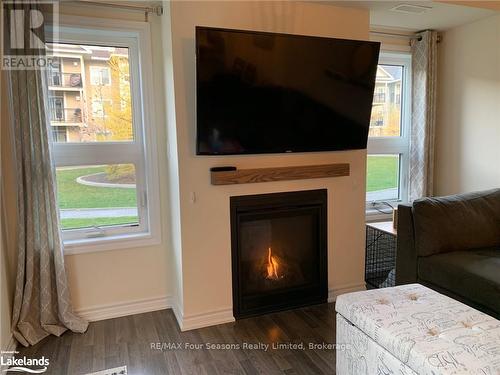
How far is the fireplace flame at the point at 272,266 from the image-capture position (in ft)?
9.14

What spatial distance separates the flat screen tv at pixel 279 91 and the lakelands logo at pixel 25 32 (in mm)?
996

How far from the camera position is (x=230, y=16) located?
2.41 m

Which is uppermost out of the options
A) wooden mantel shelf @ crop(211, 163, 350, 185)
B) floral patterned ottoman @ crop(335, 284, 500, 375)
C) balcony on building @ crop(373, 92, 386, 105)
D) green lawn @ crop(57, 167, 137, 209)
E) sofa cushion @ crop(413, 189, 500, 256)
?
balcony on building @ crop(373, 92, 386, 105)

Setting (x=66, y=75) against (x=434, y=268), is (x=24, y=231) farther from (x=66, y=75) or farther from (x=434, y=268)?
(x=434, y=268)

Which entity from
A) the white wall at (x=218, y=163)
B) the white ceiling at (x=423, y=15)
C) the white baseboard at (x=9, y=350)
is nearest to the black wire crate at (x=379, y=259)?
the white wall at (x=218, y=163)

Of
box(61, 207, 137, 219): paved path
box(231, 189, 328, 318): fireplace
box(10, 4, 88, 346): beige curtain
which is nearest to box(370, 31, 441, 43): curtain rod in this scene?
box(231, 189, 328, 318): fireplace

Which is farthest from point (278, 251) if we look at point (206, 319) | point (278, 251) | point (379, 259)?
point (379, 259)

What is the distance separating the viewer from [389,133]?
360 cm

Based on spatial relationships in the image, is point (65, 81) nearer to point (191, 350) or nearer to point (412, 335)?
point (191, 350)

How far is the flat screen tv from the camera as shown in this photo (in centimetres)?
224

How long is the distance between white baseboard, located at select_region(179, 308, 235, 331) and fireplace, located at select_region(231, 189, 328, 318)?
6cm

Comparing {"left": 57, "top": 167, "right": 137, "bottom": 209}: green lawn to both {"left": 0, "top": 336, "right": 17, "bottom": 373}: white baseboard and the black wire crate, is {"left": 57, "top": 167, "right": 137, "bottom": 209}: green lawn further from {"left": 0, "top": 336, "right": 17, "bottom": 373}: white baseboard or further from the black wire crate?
the black wire crate

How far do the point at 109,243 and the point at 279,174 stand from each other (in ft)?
4.35

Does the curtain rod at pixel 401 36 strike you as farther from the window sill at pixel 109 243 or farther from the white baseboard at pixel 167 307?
the window sill at pixel 109 243
